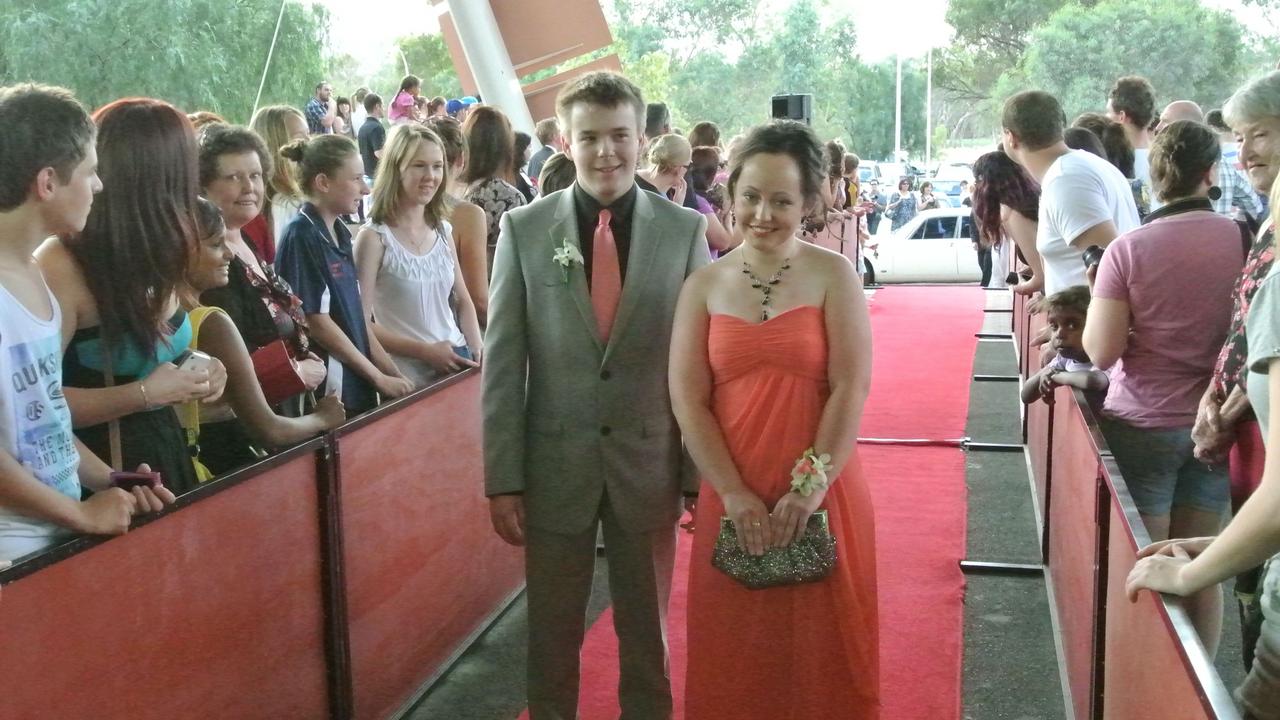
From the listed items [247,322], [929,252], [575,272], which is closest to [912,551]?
[575,272]

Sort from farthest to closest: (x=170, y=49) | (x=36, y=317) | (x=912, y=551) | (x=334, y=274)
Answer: (x=170, y=49), (x=912, y=551), (x=334, y=274), (x=36, y=317)

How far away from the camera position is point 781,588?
9.39 feet

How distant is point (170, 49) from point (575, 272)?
7657 millimetres

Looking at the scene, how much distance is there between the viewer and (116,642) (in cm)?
257

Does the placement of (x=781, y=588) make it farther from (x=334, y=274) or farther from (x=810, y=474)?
(x=334, y=274)

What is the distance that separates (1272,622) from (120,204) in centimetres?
253

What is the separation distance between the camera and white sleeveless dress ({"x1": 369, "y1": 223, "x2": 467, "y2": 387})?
4367 millimetres

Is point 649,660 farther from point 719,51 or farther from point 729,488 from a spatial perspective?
point 719,51

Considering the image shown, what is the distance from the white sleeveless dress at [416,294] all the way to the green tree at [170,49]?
175 inches

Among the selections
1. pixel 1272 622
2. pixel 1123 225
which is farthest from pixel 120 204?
pixel 1123 225

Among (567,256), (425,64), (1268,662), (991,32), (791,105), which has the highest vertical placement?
(991,32)

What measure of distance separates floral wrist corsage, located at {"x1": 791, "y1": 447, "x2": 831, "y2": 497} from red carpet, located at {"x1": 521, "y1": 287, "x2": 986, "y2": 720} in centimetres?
140

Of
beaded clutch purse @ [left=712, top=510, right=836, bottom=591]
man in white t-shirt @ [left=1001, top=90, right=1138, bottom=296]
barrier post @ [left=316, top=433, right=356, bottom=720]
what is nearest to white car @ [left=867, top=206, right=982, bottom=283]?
man in white t-shirt @ [left=1001, top=90, right=1138, bottom=296]

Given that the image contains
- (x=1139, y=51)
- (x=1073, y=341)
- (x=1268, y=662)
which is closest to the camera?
(x=1268, y=662)
